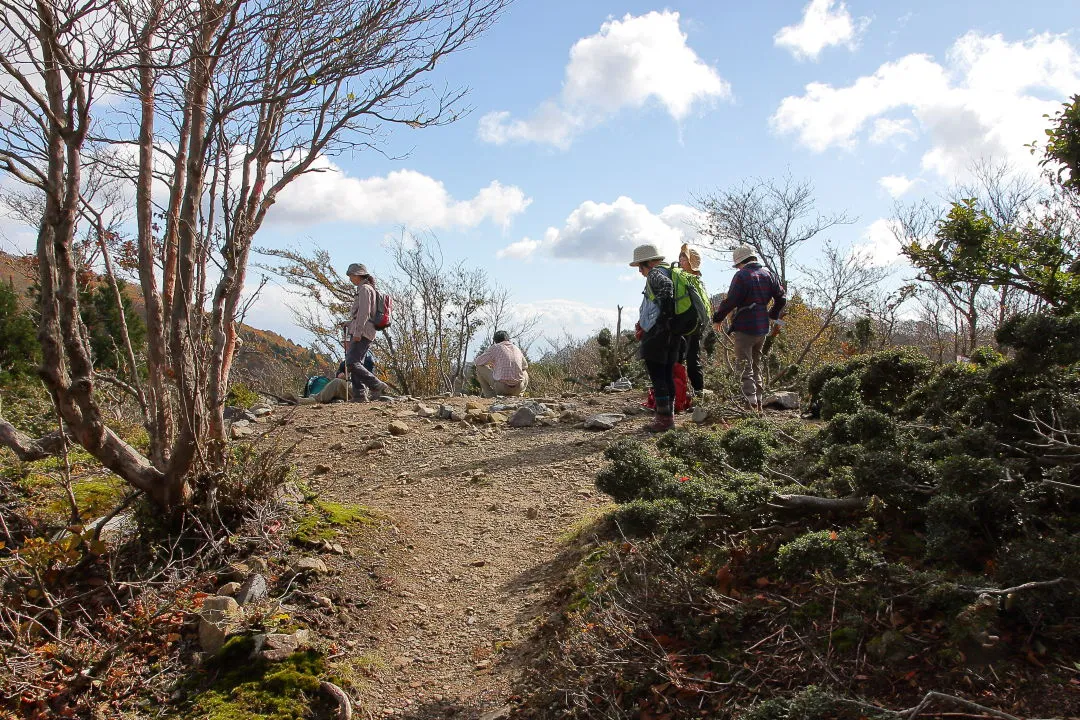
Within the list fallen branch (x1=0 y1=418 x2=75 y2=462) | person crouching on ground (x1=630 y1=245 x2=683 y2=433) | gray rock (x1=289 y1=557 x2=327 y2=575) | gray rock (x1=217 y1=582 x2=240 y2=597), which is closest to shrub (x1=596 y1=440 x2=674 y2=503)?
gray rock (x1=289 y1=557 x2=327 y2=575)

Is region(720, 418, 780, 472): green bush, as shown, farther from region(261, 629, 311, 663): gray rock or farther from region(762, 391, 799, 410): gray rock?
region(762, 391, 799, 410): gray rock

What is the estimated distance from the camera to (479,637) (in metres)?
3.79

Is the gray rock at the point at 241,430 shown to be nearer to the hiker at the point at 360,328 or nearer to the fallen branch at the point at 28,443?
the hiker at the point at 360,328

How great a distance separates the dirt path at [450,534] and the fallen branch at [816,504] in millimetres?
1404

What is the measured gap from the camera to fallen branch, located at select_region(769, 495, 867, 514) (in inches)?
133

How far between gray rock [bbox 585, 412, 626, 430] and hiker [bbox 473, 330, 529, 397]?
227 centimetres

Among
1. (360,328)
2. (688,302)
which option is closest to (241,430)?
(360,328)

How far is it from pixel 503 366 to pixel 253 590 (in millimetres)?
6330

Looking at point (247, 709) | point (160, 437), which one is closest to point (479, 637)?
point (247, 709)

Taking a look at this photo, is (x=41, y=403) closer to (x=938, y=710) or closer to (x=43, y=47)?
(x=43, y=47)

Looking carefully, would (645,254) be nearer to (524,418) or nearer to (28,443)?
(524,418)

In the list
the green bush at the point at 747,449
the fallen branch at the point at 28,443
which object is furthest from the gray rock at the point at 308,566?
the green bush at the point at 747,449

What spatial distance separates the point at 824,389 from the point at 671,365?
219cm

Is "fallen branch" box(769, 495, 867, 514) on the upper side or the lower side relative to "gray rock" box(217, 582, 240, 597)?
upper
